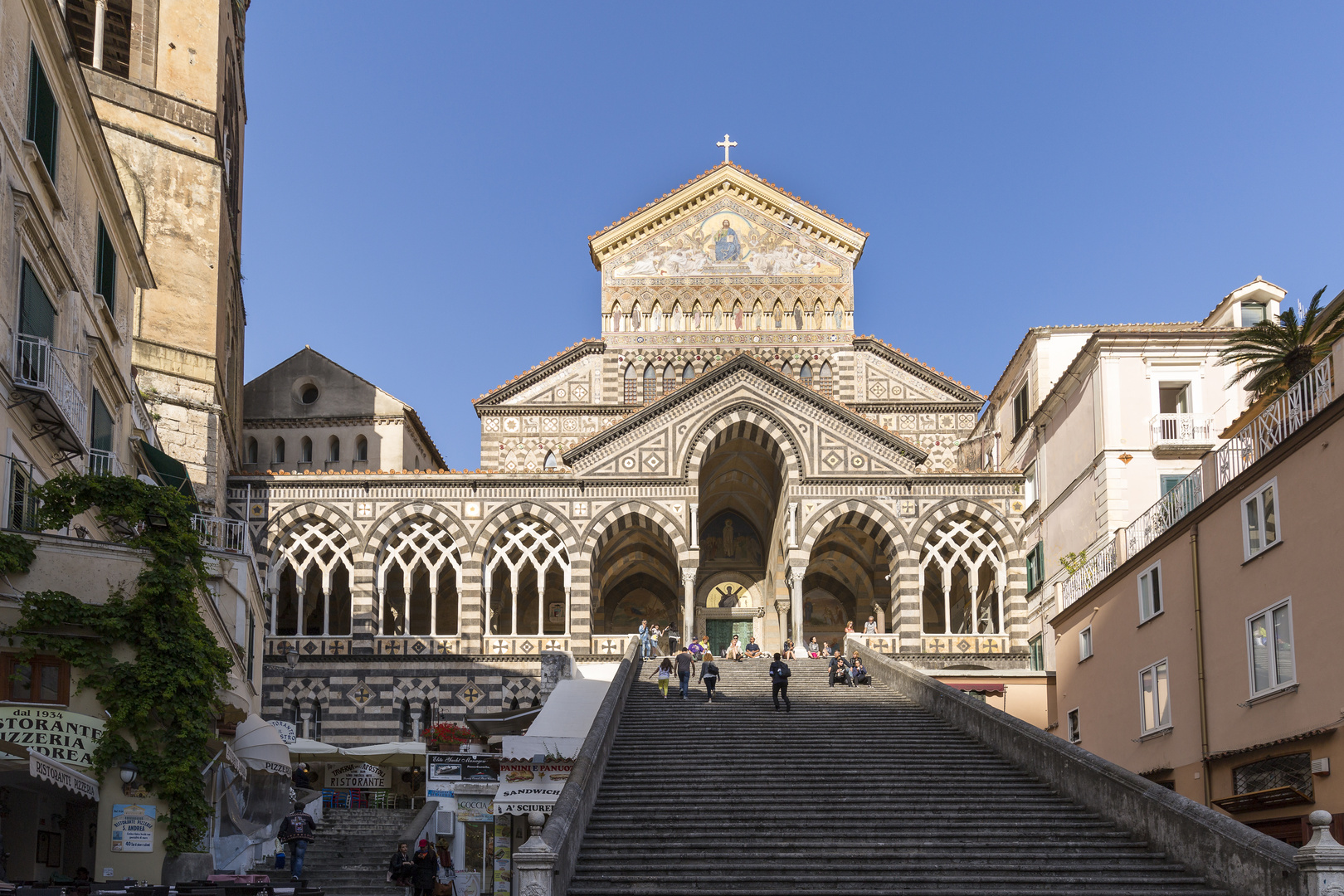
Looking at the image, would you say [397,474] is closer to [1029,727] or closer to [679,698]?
[679,698]

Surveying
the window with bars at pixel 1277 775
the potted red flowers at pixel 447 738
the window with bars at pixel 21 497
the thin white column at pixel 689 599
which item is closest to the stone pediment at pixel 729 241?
the thin white column at pixel 689 599

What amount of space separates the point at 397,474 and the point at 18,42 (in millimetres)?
22404

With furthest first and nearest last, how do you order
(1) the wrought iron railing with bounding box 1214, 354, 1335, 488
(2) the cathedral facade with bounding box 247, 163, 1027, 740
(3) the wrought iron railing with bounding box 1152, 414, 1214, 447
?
(2) the cathedral facade with bounding box 247, 163, 1027, 740 < (3) the wrought iron railing with bounding box 1152, 414, 1214, 447 < (1) the wrought iron railing with bounding box 1214, 354, 1335, 488

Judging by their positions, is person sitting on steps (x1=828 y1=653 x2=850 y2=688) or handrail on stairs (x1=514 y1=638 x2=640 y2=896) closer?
handrail on stairs (x1=514 y1=638 x2=640 y2=896)

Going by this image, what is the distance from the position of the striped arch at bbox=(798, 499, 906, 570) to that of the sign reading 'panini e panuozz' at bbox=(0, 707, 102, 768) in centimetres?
2517

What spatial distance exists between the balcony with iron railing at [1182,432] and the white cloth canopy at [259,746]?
75.7 ft

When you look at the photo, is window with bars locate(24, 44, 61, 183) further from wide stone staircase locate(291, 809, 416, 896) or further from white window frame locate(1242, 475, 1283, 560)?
white window frame locate(1242, 475, 1283, 560)

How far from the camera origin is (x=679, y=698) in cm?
2958

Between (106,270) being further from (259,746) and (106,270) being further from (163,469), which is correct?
(259,746)

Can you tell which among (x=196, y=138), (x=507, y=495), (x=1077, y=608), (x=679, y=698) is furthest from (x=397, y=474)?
(x=1077, y=608)

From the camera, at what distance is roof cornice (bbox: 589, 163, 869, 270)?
169 ft

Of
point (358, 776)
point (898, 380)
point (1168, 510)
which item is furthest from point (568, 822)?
point (898, 380)

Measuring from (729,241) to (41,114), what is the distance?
32580mm

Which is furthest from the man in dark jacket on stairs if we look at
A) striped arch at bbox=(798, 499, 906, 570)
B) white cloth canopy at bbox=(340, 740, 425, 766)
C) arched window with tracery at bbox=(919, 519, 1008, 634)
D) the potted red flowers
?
arched window with tracery at bbox=(919, 519, 1008, 634)
